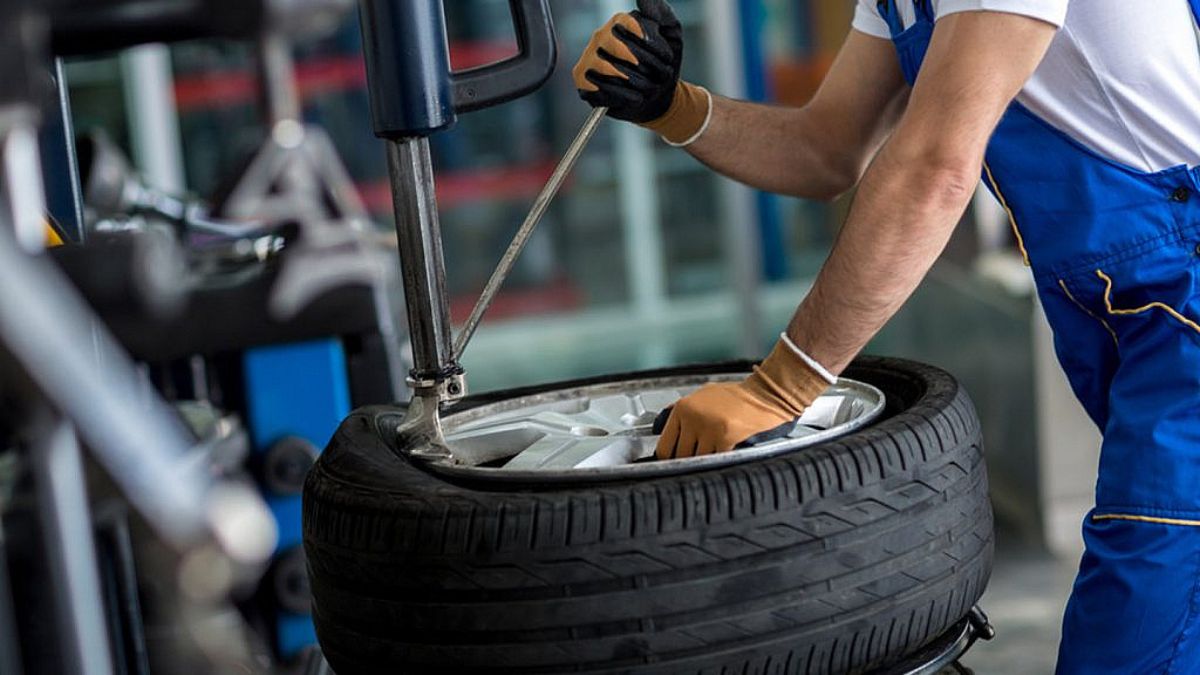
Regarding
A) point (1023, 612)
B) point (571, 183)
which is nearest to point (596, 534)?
point (1023, 612)

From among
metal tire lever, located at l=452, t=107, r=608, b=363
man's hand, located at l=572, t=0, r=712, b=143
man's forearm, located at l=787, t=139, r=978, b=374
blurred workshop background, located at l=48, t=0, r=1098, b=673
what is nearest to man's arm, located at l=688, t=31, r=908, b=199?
man's hand, located at l=572, t=0, r=712, b=143

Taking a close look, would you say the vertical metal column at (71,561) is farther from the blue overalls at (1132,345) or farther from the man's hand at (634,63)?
the blue overalls at (1132,345)

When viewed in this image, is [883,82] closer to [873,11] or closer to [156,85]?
[873,11]

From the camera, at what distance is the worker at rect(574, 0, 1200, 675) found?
119 cm

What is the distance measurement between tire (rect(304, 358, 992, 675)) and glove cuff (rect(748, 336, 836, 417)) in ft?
0.42

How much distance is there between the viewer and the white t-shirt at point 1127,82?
1300mm

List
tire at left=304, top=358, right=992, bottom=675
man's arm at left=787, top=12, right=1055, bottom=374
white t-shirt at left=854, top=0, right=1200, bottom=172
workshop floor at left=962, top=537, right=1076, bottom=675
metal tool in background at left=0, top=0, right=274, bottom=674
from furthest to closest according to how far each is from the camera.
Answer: workshop floor at left=962, top=537, right=1076, bottom=675 < white t-shirt at left=854, top=0, right=1200, bottom=172 < man's arm at left=787, top=12, right=1055, bottom=374 < tire at left=304, top=358, right=992, bottom=675 < metal tool in background at left=0, top=0, right=274, bottom=674

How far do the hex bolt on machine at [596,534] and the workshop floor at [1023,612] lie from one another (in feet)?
4.82

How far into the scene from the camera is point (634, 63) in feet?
4.83

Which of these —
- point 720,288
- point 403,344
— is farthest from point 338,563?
point 720,288

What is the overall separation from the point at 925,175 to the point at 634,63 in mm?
393

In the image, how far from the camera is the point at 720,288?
5.62 metres

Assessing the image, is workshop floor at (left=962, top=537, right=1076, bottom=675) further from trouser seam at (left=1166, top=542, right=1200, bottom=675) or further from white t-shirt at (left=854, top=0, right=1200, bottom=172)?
white t-shirt at (left=854, top=0, right=1200, bottom=172)

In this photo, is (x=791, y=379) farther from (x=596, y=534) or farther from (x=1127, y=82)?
(x=1127, y=82)
